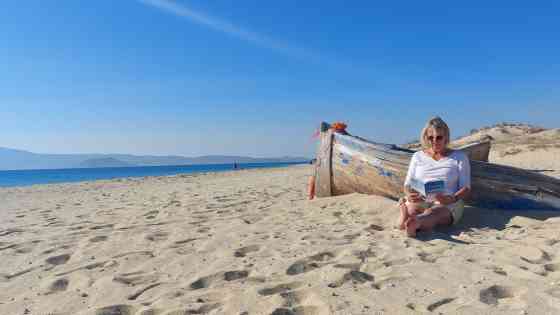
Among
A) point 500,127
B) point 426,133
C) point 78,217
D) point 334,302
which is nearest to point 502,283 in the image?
point 334,302

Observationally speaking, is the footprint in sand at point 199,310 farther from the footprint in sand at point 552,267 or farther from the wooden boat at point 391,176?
the wooden boat at point 391,176

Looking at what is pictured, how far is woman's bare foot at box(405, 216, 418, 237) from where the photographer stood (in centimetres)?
391

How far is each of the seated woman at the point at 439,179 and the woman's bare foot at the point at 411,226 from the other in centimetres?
6

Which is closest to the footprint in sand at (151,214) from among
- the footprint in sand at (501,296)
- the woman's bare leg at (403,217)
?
the woman's bare leg at (403,217)

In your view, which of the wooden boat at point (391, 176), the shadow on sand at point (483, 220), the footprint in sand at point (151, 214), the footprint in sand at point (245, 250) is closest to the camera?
the footprint in sand at point (245, 250)

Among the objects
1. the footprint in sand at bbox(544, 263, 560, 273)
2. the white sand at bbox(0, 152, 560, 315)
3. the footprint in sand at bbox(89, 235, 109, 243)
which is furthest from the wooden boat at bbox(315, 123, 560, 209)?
the footprint in sand at bbox(89, 235, 109, 243)

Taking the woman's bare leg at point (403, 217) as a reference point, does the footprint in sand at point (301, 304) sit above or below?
below

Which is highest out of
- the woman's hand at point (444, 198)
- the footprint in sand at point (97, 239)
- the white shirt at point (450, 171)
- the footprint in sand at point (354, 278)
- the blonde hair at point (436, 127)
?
the blonde hair at point (436, 127)

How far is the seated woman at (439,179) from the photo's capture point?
4113 mm

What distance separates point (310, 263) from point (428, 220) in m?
1.52

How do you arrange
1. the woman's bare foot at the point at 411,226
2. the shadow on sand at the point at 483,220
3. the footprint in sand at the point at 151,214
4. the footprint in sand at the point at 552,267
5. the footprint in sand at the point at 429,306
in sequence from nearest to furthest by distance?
the footprint in sand at the point at 429,306 → the footprint in sand at the point at 552,267 → the woman's bare foot at the point at 411,226 → the shadow on sand at the point at 483,220 → the footprint in sand at the point at 151,214

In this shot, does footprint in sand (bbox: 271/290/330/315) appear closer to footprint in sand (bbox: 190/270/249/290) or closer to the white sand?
the white sand

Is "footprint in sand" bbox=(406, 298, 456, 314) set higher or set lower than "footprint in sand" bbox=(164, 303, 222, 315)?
higher

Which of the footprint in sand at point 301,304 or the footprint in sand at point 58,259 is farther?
the footprint in sand at point 58,259
